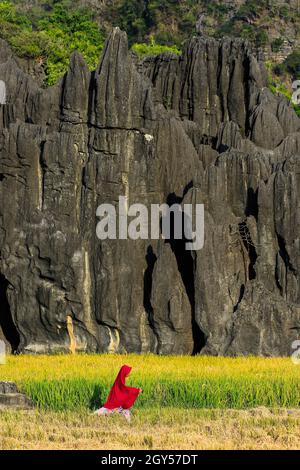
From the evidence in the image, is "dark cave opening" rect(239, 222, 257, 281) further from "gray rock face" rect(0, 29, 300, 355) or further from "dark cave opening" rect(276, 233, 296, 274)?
"dark cave opening" rect(276, 233, 296, 274)

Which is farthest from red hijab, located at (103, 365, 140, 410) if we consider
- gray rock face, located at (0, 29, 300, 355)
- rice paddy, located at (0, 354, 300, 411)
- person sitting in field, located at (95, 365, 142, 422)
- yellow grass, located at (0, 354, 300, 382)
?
gray rock face, located at (0, 29, 300, 355)

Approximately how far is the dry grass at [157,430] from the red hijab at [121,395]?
28 centimetres

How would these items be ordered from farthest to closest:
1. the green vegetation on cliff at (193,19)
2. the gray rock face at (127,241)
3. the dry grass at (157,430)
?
the green vegetation on cliff at (193,19) < the gray rock face at (127,241) < the dry grass at (157,430)

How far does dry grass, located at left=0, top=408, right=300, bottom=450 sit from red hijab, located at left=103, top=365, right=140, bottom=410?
0.92 ft

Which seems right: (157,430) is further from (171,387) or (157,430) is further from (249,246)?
(249,246)

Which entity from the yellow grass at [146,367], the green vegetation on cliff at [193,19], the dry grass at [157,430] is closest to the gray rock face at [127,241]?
the yellow grass at [146,367]

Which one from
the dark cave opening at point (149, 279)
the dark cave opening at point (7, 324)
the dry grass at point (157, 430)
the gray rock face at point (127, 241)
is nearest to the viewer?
the dry grass at point (157, 430)

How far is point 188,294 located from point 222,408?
29.0ft

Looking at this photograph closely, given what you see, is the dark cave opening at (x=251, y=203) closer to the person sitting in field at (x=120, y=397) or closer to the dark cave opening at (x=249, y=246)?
→ the dark cave opening at (x=249, y=246)

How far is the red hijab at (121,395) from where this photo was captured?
20.6 m

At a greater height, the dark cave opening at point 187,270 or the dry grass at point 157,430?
the dark cave opening at point 187,270

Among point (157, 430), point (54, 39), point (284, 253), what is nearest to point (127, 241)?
point (284, 253)

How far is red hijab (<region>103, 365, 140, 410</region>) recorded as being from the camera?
20609 mm

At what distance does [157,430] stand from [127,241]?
12.1m
